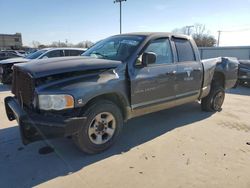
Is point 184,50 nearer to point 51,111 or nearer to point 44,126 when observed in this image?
point 51,111

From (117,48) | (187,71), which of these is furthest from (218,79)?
(117,48)

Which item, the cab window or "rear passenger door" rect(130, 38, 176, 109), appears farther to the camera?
the cab window

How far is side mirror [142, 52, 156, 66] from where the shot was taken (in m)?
4.14

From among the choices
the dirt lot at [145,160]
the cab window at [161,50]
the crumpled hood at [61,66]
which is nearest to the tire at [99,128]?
the dirt lot at [145,160]

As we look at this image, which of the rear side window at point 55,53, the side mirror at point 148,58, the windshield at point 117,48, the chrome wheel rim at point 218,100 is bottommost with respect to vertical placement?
the chrome wheel rim at point 218,100

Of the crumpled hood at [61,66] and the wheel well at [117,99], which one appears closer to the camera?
the crumpled hood at [61,66]

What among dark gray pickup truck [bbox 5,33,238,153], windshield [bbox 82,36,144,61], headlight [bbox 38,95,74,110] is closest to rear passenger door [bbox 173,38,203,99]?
dark gray pickup truck [bbox 5,33,238,153]

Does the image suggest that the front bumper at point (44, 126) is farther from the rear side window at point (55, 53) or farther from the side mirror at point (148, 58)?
the rear side window at point (55, 53)

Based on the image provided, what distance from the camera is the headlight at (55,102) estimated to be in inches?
129

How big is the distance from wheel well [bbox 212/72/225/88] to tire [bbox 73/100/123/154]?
3.43m

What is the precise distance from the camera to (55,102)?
3289mm

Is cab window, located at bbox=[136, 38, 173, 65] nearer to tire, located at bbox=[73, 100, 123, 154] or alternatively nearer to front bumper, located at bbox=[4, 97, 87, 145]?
tire, located at bbox=[73, 100, 123, 154]

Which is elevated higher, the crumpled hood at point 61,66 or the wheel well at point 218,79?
the crumpled hood at point 61,66

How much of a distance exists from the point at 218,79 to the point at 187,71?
186 centimetres
